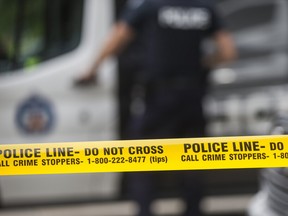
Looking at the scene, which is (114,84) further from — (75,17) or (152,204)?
(152,204)

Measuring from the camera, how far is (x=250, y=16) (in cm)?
503

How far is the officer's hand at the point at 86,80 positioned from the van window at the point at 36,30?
251mm

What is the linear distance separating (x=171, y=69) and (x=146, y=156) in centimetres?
170

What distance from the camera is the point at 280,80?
4992 mm

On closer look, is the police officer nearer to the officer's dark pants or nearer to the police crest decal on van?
the officer's dark pants

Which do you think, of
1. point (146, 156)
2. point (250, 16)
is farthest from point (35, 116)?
point (146, 156)

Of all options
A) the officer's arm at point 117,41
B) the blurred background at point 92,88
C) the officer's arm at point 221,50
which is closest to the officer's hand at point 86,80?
the blurred background at point 92,88

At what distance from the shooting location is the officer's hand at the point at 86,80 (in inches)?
185

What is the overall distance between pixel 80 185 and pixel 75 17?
1.26 meters

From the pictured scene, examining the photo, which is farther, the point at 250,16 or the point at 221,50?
the point at 250,16

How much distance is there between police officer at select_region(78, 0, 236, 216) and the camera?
4.16m

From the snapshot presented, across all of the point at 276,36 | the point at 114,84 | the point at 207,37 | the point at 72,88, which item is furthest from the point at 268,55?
→ the point at 72,88

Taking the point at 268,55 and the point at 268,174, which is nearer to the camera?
the point at 268,174

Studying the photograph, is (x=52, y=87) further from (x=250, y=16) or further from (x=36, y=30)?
(x=250, y=16)
